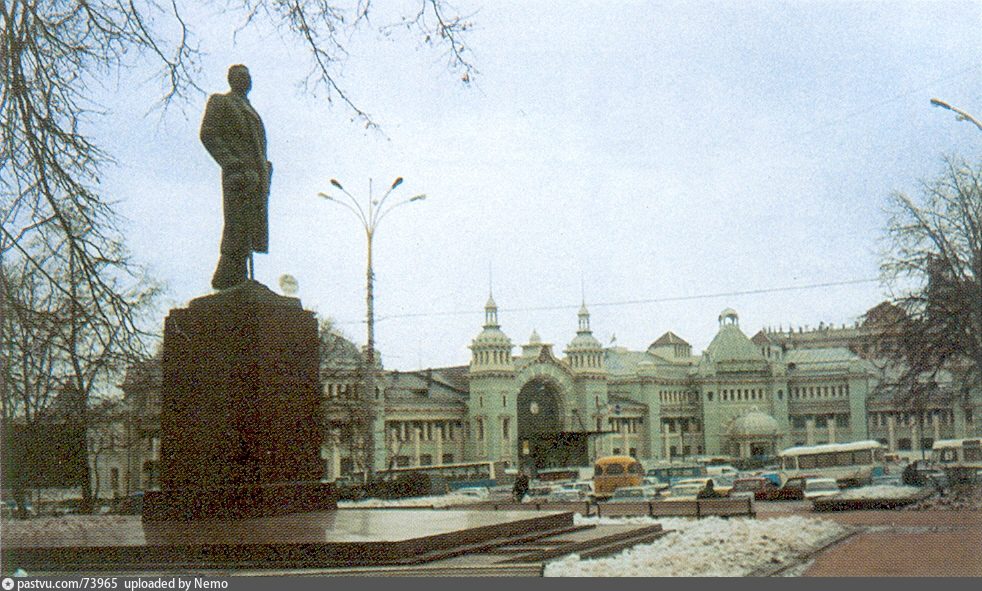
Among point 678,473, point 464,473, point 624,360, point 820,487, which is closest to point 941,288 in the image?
point 820,487

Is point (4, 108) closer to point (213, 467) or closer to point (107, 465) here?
point (213, 467)

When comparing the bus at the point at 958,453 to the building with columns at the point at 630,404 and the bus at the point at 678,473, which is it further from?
the building with columns at the point at 630,404

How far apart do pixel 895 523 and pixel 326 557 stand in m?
11.2

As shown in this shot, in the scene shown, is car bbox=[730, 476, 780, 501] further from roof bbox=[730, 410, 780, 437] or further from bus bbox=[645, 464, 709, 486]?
roof bbox=[730, 410, 780, 437]

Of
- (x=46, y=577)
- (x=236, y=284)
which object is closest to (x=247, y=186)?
(x=236, y=284)

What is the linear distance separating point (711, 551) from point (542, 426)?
66.1 meters

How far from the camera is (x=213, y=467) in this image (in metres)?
11.2

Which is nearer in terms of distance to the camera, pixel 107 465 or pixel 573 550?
pixel 573 550

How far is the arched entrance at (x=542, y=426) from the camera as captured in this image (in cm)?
7150

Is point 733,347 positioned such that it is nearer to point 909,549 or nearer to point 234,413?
point 909,549

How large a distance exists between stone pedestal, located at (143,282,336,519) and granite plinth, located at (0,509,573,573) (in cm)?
57

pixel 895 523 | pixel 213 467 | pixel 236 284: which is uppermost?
pixel 236 284

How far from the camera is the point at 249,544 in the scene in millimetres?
8930

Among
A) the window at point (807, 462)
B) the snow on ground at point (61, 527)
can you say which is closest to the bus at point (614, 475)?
the window at point (807, 462)
